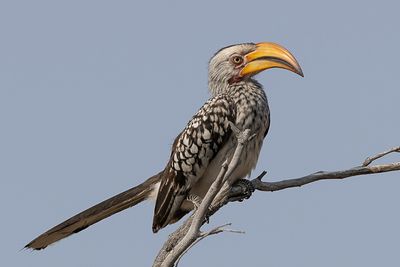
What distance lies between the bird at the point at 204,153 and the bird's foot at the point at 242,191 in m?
0.10

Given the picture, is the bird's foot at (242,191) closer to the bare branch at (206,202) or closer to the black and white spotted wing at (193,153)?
the black and white spotted wing at (193,153)

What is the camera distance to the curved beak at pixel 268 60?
283 inches

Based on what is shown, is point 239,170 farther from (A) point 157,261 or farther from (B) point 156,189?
(A) point 157,261

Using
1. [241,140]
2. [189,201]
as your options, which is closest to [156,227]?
[189,201]

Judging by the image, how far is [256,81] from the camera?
7.61m

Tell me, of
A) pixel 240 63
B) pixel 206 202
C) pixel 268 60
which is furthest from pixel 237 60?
pixel 206 202

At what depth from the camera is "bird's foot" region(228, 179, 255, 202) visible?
261 inches

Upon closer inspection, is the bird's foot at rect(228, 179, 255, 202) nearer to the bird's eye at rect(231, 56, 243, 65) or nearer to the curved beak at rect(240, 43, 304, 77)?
the curved beak at rect(240, 43, 304, 77)

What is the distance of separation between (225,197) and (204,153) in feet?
2.44

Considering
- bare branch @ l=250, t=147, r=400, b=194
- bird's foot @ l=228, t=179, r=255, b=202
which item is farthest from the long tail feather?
bare branch @ l=250, t=147, r=400, b=194

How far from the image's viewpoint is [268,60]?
7.46m

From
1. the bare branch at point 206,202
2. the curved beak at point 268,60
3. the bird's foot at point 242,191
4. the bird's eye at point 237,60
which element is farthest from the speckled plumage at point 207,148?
the bare branch at point 206,202

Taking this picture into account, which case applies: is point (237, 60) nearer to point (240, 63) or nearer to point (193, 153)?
point (240, 63)

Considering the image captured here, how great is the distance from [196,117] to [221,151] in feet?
1.41
